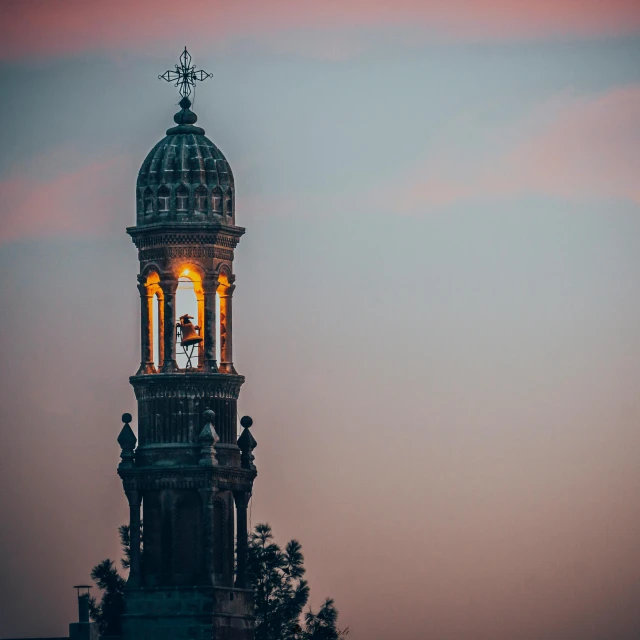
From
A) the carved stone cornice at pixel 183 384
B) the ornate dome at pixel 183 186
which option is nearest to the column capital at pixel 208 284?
the ornate dome at pixel 183 186

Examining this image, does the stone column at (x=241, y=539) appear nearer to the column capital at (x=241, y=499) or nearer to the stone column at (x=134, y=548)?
the column capital at (x=241, y=499)

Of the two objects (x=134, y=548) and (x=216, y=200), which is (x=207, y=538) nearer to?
(x=134, y=548)

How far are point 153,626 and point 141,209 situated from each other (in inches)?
750

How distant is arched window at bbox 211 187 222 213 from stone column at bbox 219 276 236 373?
10.5ft

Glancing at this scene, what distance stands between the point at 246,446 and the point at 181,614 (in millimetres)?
8733

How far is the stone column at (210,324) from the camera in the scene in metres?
182

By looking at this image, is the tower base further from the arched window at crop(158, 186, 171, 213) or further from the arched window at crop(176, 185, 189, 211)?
the arched window at crop(158, 186, 171, 213)

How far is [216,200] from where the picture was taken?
183 meters

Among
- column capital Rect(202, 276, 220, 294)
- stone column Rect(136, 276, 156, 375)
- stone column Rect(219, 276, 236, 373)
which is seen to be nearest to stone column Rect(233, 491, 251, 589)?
stone column Rect(219, 276, 236, 373)

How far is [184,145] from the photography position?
18288cm

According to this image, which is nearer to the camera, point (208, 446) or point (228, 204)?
point (208, 446)

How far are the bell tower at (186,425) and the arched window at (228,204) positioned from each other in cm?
5

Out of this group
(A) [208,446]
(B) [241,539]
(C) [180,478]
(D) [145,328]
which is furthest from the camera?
(D) [145,328]

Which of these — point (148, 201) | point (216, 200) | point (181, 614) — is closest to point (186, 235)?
point (216, 200)
